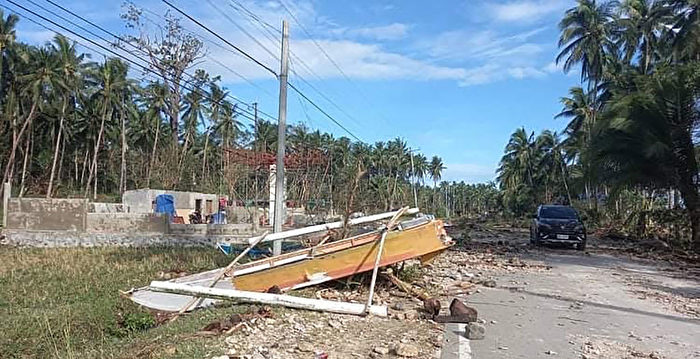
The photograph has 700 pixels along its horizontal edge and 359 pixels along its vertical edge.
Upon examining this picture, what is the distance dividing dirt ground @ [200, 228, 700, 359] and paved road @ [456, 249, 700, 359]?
0.01 meters

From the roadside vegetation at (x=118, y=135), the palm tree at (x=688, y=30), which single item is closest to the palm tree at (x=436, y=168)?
the roadside vegetation at (x=118, y=135)

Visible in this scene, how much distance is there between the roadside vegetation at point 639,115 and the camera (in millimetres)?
24422

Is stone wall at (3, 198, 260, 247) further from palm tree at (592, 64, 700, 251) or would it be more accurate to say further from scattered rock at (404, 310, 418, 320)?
palm tree at (592, 64, 700, 251)

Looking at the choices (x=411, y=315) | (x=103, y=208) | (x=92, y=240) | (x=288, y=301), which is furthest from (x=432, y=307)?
(x=103, y=208)

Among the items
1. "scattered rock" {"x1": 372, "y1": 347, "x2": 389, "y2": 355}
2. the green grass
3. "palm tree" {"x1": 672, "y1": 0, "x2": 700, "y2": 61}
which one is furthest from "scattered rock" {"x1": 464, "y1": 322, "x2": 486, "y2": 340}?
"palm tree" {"x1": 672, "y1": 0, "x2": 700, "y2": 61}

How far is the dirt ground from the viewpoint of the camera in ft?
23.2

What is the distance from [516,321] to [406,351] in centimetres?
289

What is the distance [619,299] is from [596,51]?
36.9m

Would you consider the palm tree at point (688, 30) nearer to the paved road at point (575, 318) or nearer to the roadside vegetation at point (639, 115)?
the roadside vegetation at point (639, 115)

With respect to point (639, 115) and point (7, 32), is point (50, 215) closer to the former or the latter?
point (639, 115)

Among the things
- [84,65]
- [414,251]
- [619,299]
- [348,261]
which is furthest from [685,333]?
[84,65]

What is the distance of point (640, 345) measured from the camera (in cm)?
757

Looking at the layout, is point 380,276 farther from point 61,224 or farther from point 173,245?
point 61,224

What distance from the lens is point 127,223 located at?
24.7 m
